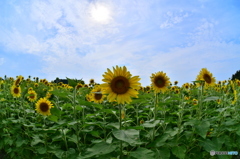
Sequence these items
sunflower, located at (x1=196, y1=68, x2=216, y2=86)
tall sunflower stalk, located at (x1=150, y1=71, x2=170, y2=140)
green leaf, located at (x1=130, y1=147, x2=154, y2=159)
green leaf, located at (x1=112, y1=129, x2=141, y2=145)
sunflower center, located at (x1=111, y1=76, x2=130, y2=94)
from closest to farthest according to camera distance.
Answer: green leaf, located at (x1=112, y1=129, x2=141, y2=145)
green leaf, located at (x1=130, y1=147, x2=154, y2=159)
sunflower center, located at (x1=111, y1=76, x2=130, y2=94)
tall sunflower stalk, located at (x1=150, y1=71, x2=170, y2=140)
sunflower, located at (x1=196, y1=68, x2=216, y2=86)

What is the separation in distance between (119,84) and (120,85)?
2cm

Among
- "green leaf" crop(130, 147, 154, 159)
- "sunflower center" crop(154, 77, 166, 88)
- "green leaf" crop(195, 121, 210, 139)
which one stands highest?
"sunflower center" crop(154, 77, 166, 88)

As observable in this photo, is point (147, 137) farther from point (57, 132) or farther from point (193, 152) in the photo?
point (57, 132)

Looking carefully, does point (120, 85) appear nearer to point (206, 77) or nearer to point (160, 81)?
point (160, 81)

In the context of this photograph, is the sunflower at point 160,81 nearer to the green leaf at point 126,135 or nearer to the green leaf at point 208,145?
the green leaf at point 208,145

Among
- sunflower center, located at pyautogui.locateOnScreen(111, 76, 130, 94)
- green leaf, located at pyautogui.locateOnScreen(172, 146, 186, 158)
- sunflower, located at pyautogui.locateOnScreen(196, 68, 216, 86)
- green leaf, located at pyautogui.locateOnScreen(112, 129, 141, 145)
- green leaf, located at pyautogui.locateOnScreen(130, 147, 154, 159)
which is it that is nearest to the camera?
green leaf, located at pyautogui.locateOnScreen(112, 129, 141, 145)

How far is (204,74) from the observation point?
11.6ft

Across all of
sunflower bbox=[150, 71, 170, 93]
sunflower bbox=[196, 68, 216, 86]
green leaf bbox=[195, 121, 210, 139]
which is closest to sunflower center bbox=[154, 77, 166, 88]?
sunflower bbox=[150, 71, 170, 93]

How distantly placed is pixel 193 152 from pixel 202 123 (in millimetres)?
727

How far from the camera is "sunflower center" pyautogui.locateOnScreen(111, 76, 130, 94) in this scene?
98.5 inches

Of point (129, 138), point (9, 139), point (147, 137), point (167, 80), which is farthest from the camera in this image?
point (9, 139)

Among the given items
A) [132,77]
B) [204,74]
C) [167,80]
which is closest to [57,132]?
[132,77]

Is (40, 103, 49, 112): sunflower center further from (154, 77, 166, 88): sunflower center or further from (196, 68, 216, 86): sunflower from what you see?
(196, 68, 216, 86): sunflower

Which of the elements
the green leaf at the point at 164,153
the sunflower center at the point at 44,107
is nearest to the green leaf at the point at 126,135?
the green leaf at the point at 164,153
